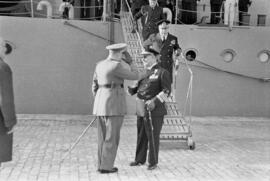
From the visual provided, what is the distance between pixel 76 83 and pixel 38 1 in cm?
323

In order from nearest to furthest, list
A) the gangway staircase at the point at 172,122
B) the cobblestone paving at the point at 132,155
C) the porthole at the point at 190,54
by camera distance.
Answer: the cobblestone paving at the point at 132,155, the gangway staircase at the point at 172,122, the porthole at the point at 190,54

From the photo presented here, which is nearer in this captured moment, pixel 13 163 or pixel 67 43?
pixel 13 163

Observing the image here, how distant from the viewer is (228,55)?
14227 mm

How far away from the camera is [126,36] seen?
12500 millimetres

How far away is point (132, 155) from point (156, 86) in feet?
4.91

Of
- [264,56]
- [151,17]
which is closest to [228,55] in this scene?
[264,56]

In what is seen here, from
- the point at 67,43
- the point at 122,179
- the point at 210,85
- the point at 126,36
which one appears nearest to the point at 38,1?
the point at 67,43

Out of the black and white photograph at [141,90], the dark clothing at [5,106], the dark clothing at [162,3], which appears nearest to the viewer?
the dark clothing at [5,106]

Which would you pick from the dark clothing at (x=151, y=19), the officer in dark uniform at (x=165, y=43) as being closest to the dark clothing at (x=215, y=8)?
the dark clothing at (x=151, y=19)

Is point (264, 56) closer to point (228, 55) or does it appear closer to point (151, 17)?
point (228, 55)

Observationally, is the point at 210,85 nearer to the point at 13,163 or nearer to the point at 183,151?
the point at 183,151

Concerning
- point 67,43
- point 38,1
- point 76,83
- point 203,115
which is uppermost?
point 38,1

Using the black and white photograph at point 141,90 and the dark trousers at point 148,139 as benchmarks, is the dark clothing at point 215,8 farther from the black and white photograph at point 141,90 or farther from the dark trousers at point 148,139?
the dark trousers at point 148,139

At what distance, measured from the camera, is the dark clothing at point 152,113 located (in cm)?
747
